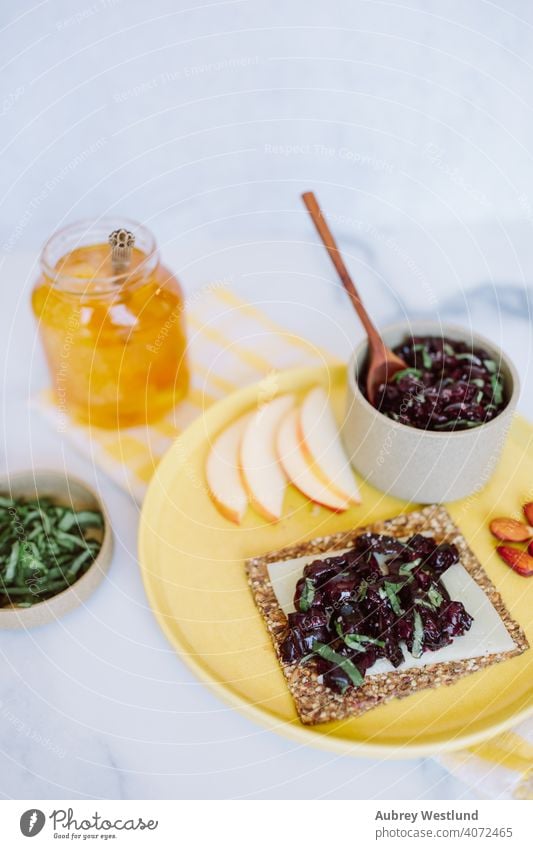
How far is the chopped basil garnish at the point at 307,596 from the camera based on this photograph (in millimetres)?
1242

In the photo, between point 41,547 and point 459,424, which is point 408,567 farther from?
point 41,547

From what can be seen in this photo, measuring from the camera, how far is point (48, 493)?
1.45m

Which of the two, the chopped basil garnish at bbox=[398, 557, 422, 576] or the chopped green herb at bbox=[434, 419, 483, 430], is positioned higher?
the chopped green herb at bbox=[434, 419, 483, 430]

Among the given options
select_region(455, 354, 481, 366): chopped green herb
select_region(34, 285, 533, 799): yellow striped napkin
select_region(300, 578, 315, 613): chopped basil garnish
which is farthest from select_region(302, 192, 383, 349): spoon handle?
select_region(300, 578, 315, 613): chopped basil garnish

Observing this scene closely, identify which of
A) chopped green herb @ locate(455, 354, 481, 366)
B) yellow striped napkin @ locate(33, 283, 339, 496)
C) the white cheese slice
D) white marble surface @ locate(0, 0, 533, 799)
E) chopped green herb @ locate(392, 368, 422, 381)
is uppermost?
white marble surface @ locate(0, 0, 533, 799)

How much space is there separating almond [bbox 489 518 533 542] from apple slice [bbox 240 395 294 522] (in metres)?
0.39

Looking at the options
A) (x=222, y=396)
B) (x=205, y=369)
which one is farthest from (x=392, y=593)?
(x=205, y=369)

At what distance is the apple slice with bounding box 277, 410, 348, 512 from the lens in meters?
1.50

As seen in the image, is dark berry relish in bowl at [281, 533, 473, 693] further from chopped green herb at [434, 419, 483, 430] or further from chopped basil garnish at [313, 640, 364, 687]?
chopped green herb at [434, 419, 483, 430]

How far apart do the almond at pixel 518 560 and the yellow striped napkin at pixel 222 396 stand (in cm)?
26
